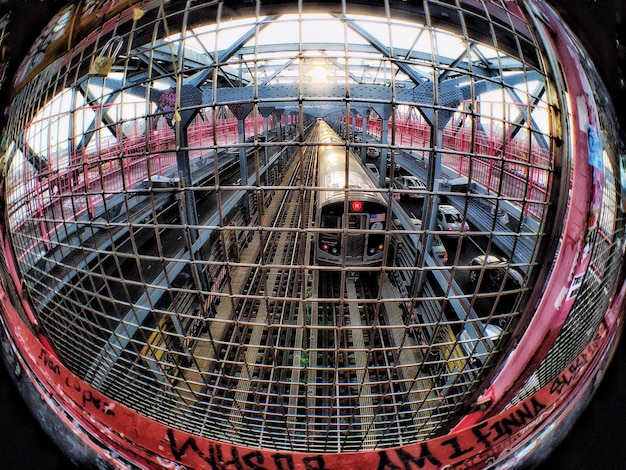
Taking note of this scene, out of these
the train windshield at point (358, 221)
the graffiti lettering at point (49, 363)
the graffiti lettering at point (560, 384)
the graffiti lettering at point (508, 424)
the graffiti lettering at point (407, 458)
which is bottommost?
the graffiti lettering at point (407, 458)

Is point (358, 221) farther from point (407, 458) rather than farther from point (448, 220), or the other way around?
point (407, 458)

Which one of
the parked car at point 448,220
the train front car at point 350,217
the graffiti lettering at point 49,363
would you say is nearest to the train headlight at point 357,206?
the train front car at point 350,217

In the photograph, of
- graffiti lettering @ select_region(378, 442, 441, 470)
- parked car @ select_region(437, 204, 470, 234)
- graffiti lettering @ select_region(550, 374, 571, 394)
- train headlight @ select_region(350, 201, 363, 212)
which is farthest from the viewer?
parked car @ select_region(437, 204, 470, 234)

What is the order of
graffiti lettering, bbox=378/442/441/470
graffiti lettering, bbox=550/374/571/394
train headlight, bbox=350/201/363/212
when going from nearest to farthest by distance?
graffiti lettering, bbox=378/442/441/470 → graffiti lettering, bbox=550/374/571/394 → train headlight, bbox=350/201/363/212

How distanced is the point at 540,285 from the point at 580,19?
885 millimetres

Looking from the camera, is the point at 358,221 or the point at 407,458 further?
the point at 358,221

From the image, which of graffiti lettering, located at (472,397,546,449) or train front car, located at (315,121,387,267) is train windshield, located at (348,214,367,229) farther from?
graffiti lettering, located at (472,397,546,449)

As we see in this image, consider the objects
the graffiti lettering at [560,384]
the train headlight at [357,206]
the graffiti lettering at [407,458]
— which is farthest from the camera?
the train headlight at [357,206]

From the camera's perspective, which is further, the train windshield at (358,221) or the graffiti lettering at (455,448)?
the train windshield at (358,221)

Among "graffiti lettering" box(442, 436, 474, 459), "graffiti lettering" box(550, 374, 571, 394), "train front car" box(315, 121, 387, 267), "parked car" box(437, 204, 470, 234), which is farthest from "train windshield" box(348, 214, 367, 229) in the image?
"graffiti lettering" box(442, 436, 474, 459)

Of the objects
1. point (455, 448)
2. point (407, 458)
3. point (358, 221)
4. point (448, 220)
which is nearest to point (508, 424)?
point (455, 448)

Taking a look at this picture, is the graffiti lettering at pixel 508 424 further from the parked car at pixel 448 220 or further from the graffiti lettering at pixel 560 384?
the parked car at pixel 448 220

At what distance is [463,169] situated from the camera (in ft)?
15.0

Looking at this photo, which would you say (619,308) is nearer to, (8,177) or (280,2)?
(280,2)
